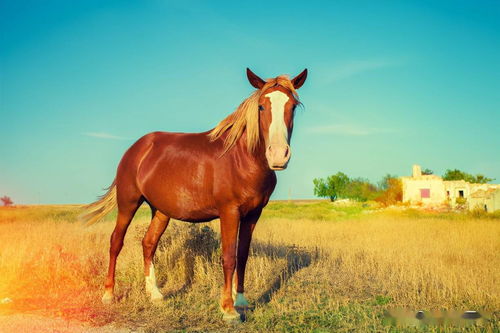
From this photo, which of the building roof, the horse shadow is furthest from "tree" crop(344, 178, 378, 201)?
the horse shadow

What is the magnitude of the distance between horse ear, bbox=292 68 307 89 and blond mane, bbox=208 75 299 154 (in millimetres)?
162

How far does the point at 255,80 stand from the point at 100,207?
4432 millimetres

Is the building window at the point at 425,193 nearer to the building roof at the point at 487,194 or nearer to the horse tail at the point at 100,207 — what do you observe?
the building roof at the point at 487,194

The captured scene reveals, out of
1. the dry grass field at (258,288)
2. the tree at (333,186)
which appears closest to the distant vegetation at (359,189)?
the tree at (333,186)

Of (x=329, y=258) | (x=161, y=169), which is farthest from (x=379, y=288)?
(x=161, y=169)

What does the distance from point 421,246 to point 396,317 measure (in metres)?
8.59

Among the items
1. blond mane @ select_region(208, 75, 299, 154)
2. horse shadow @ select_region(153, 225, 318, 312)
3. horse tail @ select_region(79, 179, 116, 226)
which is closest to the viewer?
blond mane @ select_region(208, 75, 299, 154)

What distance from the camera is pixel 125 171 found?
697 centimetres

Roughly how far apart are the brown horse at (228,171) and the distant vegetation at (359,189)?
1854 inches

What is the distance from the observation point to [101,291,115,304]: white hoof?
6.25 meters

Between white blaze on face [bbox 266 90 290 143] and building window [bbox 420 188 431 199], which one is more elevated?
white blaze on face [bbox 266 90 290 143]

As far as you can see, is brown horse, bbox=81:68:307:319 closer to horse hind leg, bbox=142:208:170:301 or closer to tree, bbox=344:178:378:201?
horse hind leg, bbox=142:208:170:301

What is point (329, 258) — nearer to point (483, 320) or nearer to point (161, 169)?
point (483, 320)

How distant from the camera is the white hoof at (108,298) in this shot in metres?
6.25
